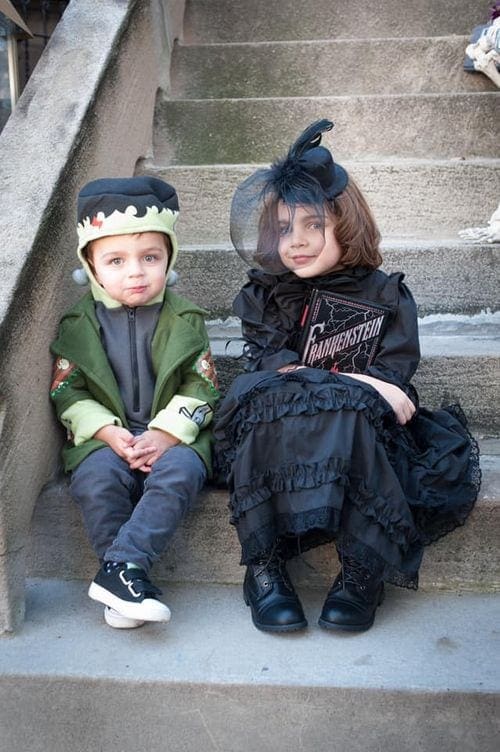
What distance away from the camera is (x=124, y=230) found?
2186 mm

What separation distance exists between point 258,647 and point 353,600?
9.7 inches

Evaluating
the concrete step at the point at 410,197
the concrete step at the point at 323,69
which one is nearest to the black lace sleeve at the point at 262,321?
the concrete step at the point at 410,197

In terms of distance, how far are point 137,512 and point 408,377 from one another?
76cm

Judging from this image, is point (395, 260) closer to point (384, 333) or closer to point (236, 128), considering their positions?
point (384, 333)

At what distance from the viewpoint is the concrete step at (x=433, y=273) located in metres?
2.83

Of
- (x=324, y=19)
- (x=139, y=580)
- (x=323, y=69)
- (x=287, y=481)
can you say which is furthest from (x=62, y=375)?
(x=324, y=19)

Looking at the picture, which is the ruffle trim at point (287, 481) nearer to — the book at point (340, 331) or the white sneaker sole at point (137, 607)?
the white sneaker sole at point (137, 607)

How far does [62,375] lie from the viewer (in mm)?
2230

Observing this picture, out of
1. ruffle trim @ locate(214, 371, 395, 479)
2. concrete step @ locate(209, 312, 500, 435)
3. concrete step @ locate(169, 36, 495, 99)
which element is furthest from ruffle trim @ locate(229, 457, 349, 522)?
concrete step @ locate(169, 36, 495, 99)

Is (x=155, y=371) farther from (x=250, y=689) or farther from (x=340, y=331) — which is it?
(x=250, y=689)

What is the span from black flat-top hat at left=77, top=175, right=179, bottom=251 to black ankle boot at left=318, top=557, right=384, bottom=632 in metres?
0.97

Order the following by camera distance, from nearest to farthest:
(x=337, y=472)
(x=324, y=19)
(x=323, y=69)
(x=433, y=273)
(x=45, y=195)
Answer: (x=337, y=472), (x=45, y=195), (x=433, y=273), (x=323, y=69), (x=324, y=19)

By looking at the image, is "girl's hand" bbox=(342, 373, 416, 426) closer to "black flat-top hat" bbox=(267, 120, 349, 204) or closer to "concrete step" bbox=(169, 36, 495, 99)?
"black flat-top hat" bbox=(267, 120, 349, 204)

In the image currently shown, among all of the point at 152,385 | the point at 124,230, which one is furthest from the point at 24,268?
the point at 152,385
